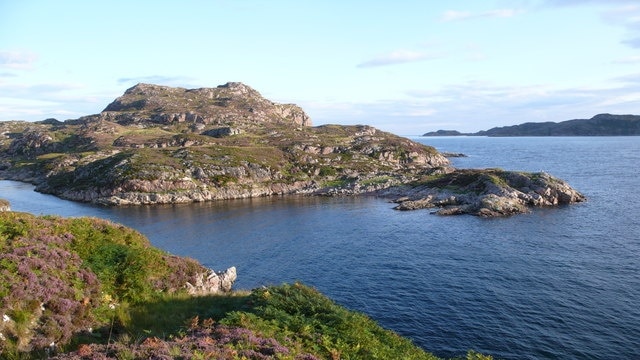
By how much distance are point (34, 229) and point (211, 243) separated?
143ft

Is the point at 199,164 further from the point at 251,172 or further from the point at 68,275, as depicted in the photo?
the point at 68,275

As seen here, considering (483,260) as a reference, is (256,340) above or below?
above

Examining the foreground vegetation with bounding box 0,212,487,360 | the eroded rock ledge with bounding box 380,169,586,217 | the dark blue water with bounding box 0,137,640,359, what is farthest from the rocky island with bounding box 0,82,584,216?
the foreground vegetation with bounding box 0,212,487,360

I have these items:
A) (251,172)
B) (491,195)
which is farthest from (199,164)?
(491,195)

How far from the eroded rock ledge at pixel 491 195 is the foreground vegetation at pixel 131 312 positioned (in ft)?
238

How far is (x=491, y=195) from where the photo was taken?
9612 cm

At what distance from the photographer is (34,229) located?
86.6 ft

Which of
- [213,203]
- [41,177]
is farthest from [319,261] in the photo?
[41,177]

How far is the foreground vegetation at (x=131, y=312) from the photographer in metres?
17.4

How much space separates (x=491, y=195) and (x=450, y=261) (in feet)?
147

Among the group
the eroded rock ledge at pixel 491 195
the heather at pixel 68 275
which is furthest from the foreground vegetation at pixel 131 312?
the eroded rock ledge at pixel 491 195

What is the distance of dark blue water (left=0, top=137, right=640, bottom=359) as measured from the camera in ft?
122

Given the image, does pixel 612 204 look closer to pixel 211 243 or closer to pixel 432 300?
pixel 432 300

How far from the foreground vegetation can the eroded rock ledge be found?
72.6 meters
